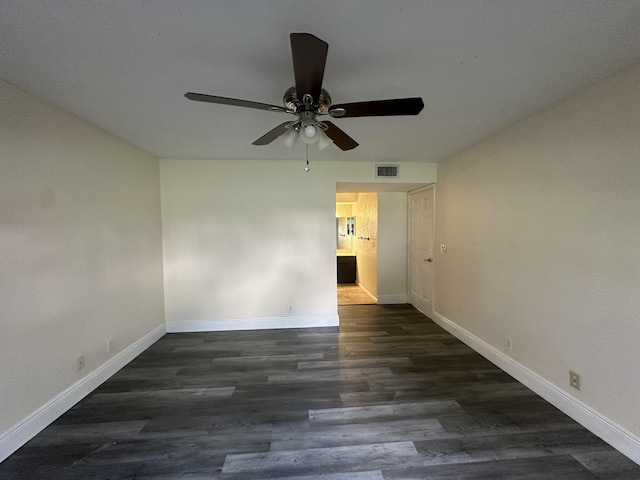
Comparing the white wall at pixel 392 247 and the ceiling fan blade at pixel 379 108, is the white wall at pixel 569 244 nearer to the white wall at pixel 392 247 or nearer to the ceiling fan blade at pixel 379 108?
the ceiling fan blade at pixel 379 108

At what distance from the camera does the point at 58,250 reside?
1.97 metres

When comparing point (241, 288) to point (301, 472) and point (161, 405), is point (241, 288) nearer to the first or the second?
point (161, 405)

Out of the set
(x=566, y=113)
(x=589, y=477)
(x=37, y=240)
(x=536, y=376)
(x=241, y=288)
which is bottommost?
(x=589, y=477)

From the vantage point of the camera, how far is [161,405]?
6.71 feet

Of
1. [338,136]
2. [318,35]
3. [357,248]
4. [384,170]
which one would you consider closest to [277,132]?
[338,136]

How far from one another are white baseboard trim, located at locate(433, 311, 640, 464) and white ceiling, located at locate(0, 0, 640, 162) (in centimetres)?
221

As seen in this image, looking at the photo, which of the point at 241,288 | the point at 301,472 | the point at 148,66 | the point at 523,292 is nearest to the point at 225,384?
the point at 301,472

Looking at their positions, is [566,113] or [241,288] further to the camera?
[241,288]

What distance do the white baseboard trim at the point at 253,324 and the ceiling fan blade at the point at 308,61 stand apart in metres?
2.95

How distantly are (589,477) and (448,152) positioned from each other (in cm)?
304

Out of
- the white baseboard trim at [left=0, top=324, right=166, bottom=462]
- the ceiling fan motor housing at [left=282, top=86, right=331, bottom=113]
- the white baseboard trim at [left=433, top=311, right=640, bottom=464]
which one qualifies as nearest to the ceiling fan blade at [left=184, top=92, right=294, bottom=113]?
the ceiling fan motor housing at [left=282, top=86, right=331, bottom=113]

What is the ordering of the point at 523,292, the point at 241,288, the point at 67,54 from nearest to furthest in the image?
the point at 67,54 → the point at 523,292 → the point at 241,288

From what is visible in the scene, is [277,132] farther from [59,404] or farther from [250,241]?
[59,404]

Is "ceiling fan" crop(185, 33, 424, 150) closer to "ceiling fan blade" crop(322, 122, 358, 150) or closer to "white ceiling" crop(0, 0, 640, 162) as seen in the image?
"ceiling fan blade" crop(322, 122, 358, 150)
